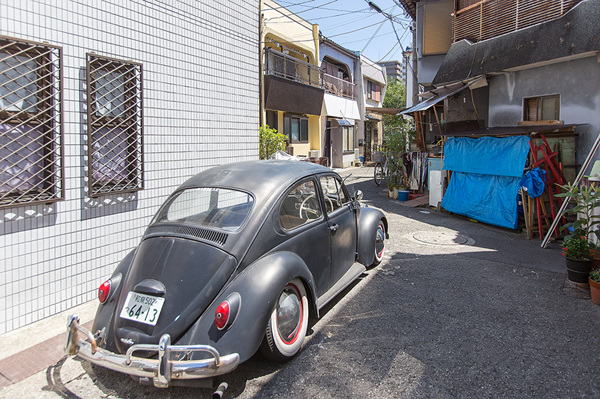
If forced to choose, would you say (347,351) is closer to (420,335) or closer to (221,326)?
(420,335)

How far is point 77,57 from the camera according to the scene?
14.1 feet

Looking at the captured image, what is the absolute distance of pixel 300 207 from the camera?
411 cm

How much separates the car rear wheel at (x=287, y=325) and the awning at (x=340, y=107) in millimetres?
19614

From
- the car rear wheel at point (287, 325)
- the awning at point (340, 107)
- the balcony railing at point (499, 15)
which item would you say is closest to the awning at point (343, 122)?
the awning at point (340, 107)

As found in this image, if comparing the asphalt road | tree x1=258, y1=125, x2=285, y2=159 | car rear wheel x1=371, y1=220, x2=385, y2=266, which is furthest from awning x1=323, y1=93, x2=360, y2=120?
the asphalt road

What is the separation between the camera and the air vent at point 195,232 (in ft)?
10.8

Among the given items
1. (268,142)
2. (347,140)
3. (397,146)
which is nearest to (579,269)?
(268,142)

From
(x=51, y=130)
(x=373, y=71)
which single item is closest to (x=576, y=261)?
(x=51, y=130)

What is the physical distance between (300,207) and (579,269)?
3743 mm

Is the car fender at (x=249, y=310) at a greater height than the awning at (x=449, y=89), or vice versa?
the awning at (x=449, y=89)

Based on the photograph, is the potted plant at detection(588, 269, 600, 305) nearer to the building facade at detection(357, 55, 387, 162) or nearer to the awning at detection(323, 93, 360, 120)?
the awning at detection(323, 93, 360, 120)

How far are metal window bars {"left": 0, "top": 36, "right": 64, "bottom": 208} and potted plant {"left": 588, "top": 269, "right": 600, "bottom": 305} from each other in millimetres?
5992

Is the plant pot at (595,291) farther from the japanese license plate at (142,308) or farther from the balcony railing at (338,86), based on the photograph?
the balcony railing at (338,86)

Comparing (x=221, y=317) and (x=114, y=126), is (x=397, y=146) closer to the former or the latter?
(x=114, y=126)
